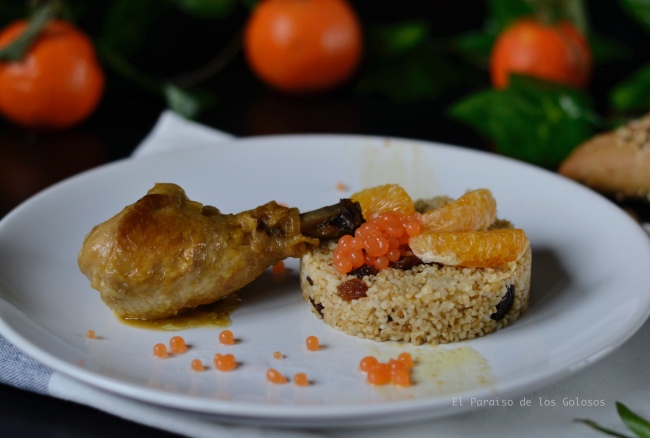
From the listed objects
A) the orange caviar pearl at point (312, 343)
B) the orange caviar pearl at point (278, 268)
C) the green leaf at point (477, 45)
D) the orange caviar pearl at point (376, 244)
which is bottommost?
the green leaf at point (477, 45)

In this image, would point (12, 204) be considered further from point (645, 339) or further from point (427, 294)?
point (645, 339)

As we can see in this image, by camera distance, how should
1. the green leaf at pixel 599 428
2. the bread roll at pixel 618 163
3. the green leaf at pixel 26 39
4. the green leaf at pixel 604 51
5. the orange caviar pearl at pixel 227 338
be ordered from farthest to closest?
the green leaf at pixel 604 51
the green leaf at pixel 26 39
the bread roll at pixel 618 163
the orange caviar pearl at pixel 227 338
the green leaf at pixel 599 428

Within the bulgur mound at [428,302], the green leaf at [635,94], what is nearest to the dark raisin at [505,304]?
the bulgur mound at [428,302]

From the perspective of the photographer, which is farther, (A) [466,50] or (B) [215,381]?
(A) [466,50]

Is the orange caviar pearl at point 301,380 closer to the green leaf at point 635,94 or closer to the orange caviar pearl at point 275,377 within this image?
the orange caviar pearl at point 275,377

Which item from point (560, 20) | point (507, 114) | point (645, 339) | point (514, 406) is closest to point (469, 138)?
point (507, 114)

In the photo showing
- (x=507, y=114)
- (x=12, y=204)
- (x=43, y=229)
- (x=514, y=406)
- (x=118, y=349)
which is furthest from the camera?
(x=507, y=114)
